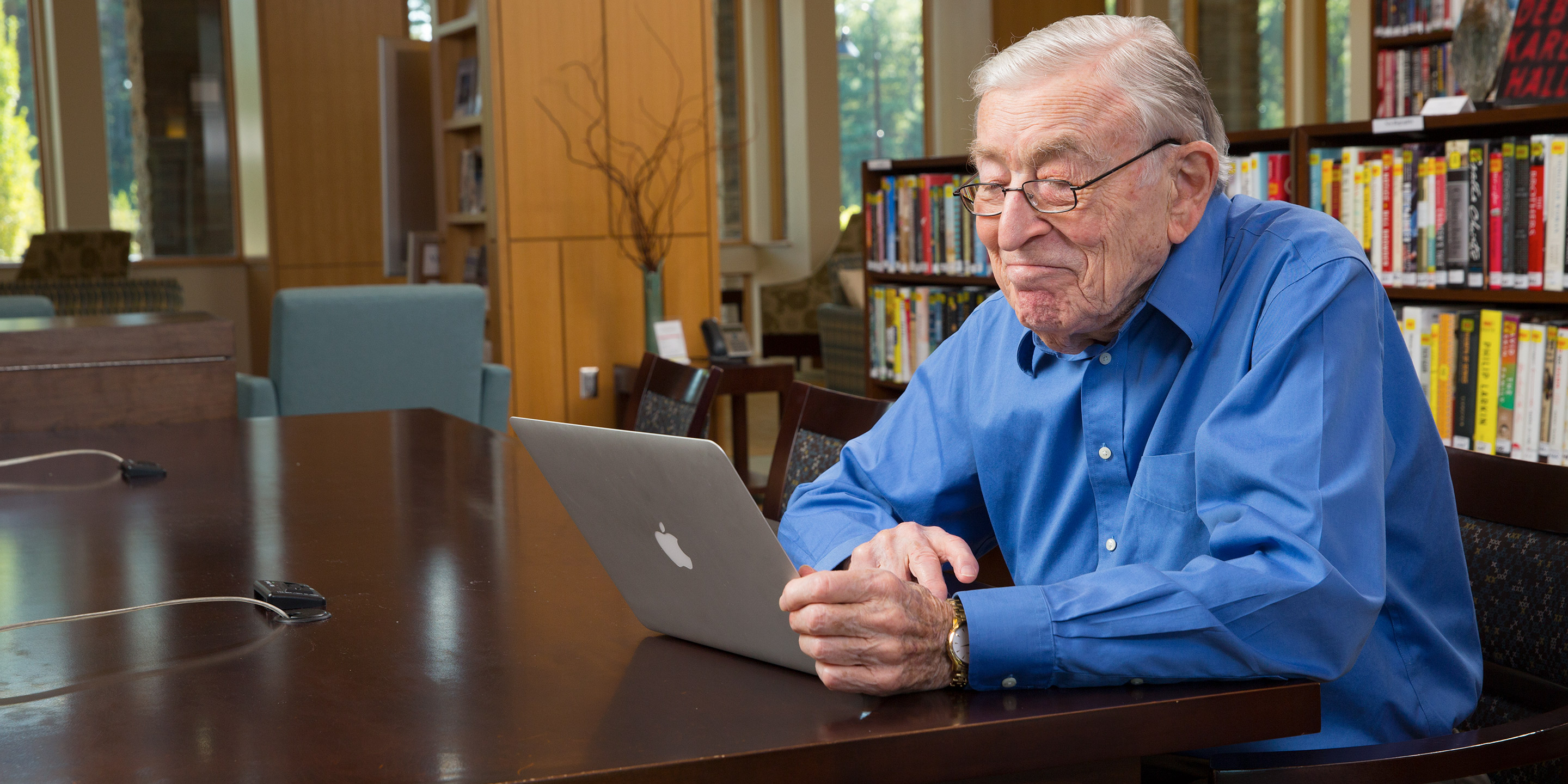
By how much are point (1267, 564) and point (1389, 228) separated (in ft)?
7.14

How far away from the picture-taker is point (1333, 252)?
1122 millimetres

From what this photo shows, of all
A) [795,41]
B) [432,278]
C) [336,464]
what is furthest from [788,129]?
[336,464]

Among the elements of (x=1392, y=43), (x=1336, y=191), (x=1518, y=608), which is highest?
(x=1392, y=43)

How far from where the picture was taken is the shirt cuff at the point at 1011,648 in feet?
3.08

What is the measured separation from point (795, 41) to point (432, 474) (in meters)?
8.07

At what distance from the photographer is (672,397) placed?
2615 millimetres

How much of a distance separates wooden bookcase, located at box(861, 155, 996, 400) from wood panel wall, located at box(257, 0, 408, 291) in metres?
5.24

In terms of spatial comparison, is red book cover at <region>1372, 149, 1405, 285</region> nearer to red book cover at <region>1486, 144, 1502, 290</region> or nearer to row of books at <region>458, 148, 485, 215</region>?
red book cover at <region>1486, 144, 1502, 290</region>

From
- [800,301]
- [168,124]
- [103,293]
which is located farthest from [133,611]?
[168,124]

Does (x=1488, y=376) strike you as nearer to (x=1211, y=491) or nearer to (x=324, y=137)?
(x=1211, y=491)

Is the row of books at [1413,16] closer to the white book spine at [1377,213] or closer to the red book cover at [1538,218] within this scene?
the white book spine at [1377,213]

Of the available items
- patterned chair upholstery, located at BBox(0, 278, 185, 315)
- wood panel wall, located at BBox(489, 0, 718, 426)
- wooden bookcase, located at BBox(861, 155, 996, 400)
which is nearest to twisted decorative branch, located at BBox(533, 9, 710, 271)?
wood panel wall, located at BBox(489, 0, 718, 426)

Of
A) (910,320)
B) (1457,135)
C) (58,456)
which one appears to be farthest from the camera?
(910,320)

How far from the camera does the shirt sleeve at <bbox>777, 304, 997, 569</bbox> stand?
4.69 ft
